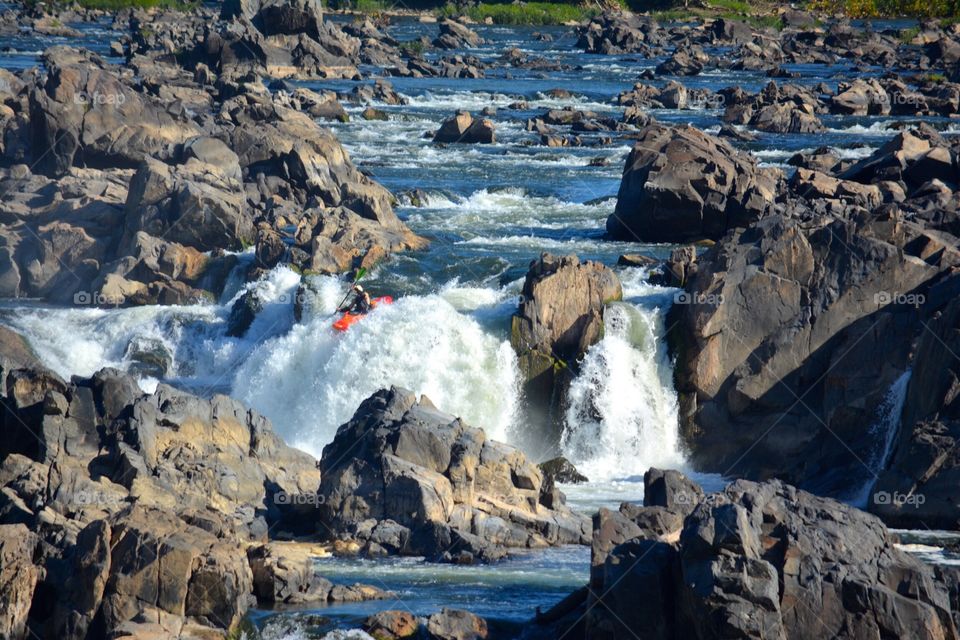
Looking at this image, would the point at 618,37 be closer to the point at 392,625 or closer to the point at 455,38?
the point at 455,38

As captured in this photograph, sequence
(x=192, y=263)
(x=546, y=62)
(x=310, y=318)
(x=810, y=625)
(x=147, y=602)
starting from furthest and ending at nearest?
(x=546, y=62) < (x=192, y=263) < (x=310, y=318) < (x=147, y=602) < (x=810, y=625)

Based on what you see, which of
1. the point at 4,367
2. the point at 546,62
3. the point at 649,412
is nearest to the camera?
the point at 4,367

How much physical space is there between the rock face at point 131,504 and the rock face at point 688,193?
1723cm

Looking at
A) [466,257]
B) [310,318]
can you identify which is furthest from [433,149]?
[310,318]

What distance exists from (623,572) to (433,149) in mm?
43787

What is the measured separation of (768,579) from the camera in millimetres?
17438

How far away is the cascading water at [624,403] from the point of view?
33.1m

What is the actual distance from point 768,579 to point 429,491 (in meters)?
8.62

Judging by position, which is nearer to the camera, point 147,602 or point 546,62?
point 147,602

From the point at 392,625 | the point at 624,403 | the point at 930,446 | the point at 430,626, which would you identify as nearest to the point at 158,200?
the point at 624,403

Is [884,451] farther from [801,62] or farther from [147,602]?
[801,62]

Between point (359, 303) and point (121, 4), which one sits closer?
point (359, 303)

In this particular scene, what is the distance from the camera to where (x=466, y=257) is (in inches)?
1613

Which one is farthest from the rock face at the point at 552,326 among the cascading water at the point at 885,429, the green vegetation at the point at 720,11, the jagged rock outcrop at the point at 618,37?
the green vegetation at the point at 720,11
